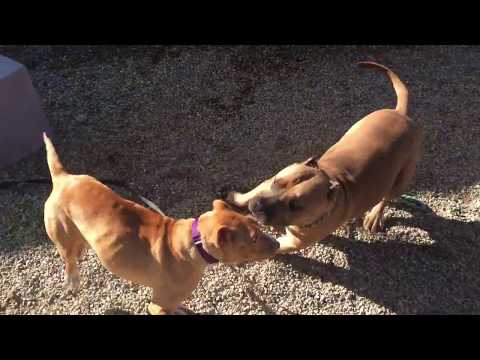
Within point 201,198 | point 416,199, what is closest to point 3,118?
point 201,198

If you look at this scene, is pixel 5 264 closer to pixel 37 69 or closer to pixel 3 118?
pixel 3 118

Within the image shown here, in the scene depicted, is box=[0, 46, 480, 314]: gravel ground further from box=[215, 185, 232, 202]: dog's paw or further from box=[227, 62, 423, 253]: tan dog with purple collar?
box=[227, 62, 423, 253]: tan dog with purple collar

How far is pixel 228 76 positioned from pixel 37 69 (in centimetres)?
269

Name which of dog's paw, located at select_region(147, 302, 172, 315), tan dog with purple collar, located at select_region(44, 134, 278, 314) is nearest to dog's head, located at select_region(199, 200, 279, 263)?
tan dog with purple collar, located at select_region(44, 134, 278, 314)

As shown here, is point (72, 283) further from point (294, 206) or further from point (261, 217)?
point (294, 206)

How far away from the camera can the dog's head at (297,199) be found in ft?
11.7

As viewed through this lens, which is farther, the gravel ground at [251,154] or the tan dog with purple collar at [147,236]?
the gravel ground at [251,154]

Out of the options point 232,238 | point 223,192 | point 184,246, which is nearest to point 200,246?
point 184,246

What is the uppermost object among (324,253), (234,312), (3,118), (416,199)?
(3,118)

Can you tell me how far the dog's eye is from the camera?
3553 millimetres

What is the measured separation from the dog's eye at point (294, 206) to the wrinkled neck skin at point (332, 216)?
273mm

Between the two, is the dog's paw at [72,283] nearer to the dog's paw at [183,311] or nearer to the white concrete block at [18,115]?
the dog's paw at [183,311]

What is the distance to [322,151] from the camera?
538cm

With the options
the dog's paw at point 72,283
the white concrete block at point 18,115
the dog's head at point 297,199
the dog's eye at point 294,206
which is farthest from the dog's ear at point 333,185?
the white concrete block at point 18,115
